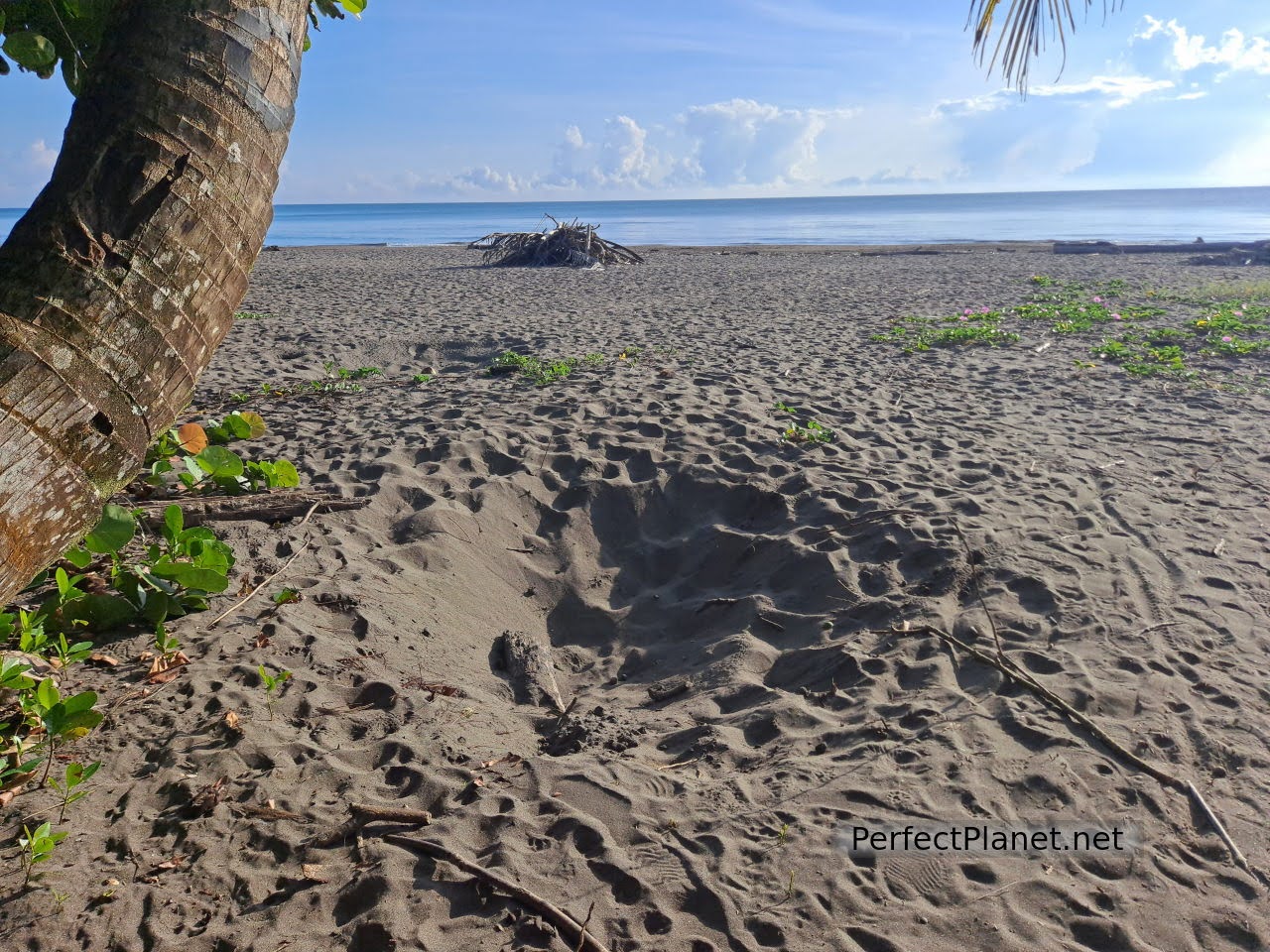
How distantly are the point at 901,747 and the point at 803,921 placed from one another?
852 mm

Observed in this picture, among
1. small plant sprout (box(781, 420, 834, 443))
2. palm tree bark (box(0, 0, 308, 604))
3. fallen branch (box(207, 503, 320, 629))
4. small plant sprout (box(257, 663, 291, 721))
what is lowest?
small plant sprout (box(257, 663, 291, 721))

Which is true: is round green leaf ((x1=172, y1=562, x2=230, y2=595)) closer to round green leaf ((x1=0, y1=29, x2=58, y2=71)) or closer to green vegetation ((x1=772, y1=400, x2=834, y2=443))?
round green leaf ((x1=0, y1=29, x2=58, y2=71))

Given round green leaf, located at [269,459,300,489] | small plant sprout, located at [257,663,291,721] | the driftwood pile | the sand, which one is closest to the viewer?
the sand

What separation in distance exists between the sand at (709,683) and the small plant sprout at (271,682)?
25 mm

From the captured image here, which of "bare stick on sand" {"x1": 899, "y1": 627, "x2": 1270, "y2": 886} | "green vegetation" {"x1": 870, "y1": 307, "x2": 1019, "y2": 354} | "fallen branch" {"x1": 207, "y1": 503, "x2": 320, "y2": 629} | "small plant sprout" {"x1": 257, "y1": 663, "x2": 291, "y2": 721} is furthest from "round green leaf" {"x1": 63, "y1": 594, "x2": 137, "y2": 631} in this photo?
"green vegetation" {"x1": 870, "y1": 307, "x2": 1019, "y2": 354}

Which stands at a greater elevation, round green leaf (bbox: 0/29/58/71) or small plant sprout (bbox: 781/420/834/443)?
round green leaf (bbox: 0/29/58/71)

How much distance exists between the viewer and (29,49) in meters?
2.07

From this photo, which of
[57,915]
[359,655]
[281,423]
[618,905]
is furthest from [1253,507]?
[281,423]

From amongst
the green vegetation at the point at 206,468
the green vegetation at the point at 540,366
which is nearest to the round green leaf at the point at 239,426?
the green vegetation at the point at 206,468

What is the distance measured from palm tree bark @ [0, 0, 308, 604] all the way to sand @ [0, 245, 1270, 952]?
124 cm

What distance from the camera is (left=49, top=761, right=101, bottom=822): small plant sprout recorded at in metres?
2.21

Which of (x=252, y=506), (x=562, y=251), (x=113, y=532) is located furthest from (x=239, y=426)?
(x=562, y=251)

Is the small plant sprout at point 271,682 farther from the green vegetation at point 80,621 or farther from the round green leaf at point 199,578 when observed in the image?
the round green leaf at point 199,578

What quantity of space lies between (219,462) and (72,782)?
2.22 meters
